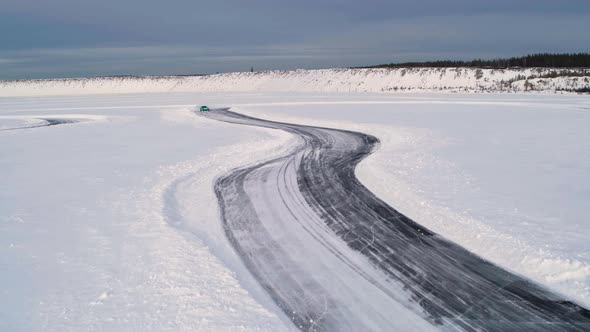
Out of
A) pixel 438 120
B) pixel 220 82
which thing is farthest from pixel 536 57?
pixel 438 120

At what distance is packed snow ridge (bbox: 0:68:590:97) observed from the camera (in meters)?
43.6

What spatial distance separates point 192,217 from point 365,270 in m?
3.36

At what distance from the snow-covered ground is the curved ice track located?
275 mm

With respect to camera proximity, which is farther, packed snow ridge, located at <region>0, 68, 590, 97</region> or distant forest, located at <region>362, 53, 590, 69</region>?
distant forest, located at <region>362, 53, 590, 69</region>

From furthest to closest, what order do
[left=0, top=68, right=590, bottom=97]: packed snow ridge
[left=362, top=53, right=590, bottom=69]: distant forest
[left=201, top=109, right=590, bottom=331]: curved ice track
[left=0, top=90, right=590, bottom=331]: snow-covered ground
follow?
[left=362, top=53, right=590, bottom=69]: distant forest
[left=0, top=68, right=590, bottom=97]: packed snow ridge
[left=0, top=90, right=590, bottom=331]: snow-covered ground
[left=201, top=109, right=590, bottom=331]: curved ice track

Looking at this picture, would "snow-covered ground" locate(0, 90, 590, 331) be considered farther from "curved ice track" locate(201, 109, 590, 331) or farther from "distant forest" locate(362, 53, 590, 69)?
"distant forest" locate(362, 53, 590, 69)

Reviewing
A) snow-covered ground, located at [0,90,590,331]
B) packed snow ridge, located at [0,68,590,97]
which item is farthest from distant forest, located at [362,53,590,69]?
snow-covered ground, located at [0,90,590,331]

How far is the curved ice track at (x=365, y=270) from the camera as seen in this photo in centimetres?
407

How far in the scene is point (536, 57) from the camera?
6719 centimetres

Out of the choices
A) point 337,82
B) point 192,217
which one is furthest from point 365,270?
point 337,82

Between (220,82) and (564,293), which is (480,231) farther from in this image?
(220,82)

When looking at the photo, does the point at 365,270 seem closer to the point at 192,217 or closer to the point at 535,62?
the point at 192,217

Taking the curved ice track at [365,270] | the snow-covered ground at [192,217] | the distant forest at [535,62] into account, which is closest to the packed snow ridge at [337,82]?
the distant forest at [535,62]

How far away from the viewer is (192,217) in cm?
710
